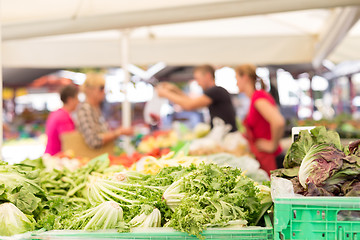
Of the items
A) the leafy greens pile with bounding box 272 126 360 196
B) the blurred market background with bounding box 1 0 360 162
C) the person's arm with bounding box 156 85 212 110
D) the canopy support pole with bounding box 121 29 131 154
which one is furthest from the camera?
the canopy support pole with bounding box 121 29 131 154

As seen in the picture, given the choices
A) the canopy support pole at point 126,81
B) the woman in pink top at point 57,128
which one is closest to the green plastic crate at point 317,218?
the woman in pink top at point 57,128

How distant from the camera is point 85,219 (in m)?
1.81

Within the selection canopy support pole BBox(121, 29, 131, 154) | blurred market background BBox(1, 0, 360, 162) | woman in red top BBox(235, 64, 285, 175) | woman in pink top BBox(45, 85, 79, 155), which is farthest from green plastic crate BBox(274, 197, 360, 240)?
canopy support pole BBox(121, 29, 131, 154)

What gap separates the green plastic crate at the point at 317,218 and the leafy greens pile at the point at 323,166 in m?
0.07

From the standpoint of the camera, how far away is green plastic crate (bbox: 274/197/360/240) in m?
1.53

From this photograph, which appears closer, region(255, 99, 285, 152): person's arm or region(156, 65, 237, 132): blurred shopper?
region(255, 99, 285, 152): person's arm

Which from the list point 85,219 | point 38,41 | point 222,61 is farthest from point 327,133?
point 38,41

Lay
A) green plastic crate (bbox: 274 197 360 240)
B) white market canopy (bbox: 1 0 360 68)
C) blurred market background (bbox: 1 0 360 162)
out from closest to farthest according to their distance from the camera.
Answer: green plastic crate (bbox: 274 197 360 240) → blurred market background (bbox: 1 0 360 162) → white market canopy (bbox: 1 0 360 68)

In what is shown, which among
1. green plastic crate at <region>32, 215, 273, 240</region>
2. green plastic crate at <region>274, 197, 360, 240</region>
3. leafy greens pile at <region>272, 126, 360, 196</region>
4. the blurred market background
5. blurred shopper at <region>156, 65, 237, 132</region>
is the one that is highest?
the blurred market background

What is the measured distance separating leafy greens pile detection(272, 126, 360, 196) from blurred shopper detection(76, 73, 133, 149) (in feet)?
11.7

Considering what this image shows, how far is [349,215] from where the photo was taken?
153 cm

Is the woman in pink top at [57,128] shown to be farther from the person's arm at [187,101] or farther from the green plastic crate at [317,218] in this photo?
Result: the green plastic crate at [317,218]

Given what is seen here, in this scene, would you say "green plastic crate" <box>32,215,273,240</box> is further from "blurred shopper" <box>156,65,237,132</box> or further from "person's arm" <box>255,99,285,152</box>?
"blurred shopper" <box>156,65,237,132</box>

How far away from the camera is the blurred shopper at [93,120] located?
519 cm
